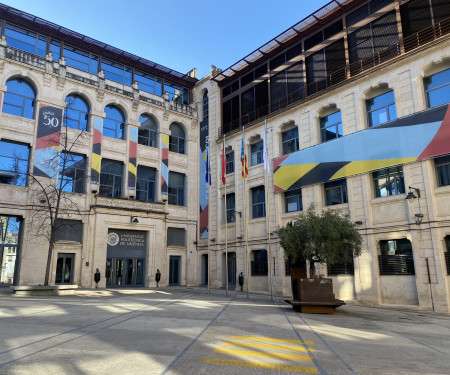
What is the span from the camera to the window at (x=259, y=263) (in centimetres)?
2826

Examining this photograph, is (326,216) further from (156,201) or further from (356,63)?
(156,201)

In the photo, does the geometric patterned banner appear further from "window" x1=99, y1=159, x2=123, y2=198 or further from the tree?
"window" x1=99, y1=159, x2=123, y2=198

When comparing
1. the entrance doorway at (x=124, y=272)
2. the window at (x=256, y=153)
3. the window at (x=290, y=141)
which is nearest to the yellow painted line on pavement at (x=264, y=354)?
the window at (x=290, y=141)

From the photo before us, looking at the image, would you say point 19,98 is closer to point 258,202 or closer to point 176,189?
point 176,189

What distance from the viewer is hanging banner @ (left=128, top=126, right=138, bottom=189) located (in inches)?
1246

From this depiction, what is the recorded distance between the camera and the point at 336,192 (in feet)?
79.4

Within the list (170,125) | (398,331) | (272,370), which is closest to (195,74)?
(170,125)

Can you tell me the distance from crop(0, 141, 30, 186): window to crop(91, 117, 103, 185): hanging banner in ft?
16.0

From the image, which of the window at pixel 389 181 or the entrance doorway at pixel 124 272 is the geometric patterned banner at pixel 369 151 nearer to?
the window at pixel 389 181

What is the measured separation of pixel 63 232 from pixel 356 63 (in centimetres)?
2425

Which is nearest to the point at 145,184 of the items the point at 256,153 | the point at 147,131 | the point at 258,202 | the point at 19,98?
the point at 147,131

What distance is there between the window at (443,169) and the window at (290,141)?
10357mm

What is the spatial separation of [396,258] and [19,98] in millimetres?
28393

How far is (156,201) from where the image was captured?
32.7 meters
